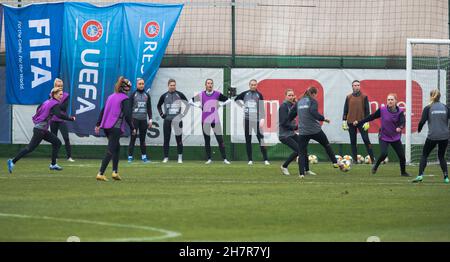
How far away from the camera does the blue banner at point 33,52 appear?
31.4 m

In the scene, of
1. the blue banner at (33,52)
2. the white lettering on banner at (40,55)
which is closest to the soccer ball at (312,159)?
the blue banner at (33,52)

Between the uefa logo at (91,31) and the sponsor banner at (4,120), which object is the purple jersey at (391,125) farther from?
the sponsor banner at (4,120)

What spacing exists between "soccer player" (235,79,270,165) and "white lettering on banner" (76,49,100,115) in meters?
4.41

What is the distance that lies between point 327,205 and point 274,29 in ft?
54.1

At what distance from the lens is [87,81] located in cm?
3133

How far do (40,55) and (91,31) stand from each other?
5.56 ft

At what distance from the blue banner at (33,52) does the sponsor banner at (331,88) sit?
5463 millimetres

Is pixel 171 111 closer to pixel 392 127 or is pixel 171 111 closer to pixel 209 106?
pixel 209 106

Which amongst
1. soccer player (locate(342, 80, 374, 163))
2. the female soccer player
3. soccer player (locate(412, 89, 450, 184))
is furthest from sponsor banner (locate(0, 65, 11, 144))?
soccer player (locate(412, 89, 450, 184))

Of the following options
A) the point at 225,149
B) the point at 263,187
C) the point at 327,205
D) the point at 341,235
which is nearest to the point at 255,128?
the point at 225,149

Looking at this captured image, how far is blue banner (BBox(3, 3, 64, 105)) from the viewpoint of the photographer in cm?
3144

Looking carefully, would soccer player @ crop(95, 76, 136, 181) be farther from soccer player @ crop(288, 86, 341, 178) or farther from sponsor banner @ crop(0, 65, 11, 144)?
sponsor banner @ crop(0, 65, 11, 144)

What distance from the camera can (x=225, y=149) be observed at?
31.3 metres
